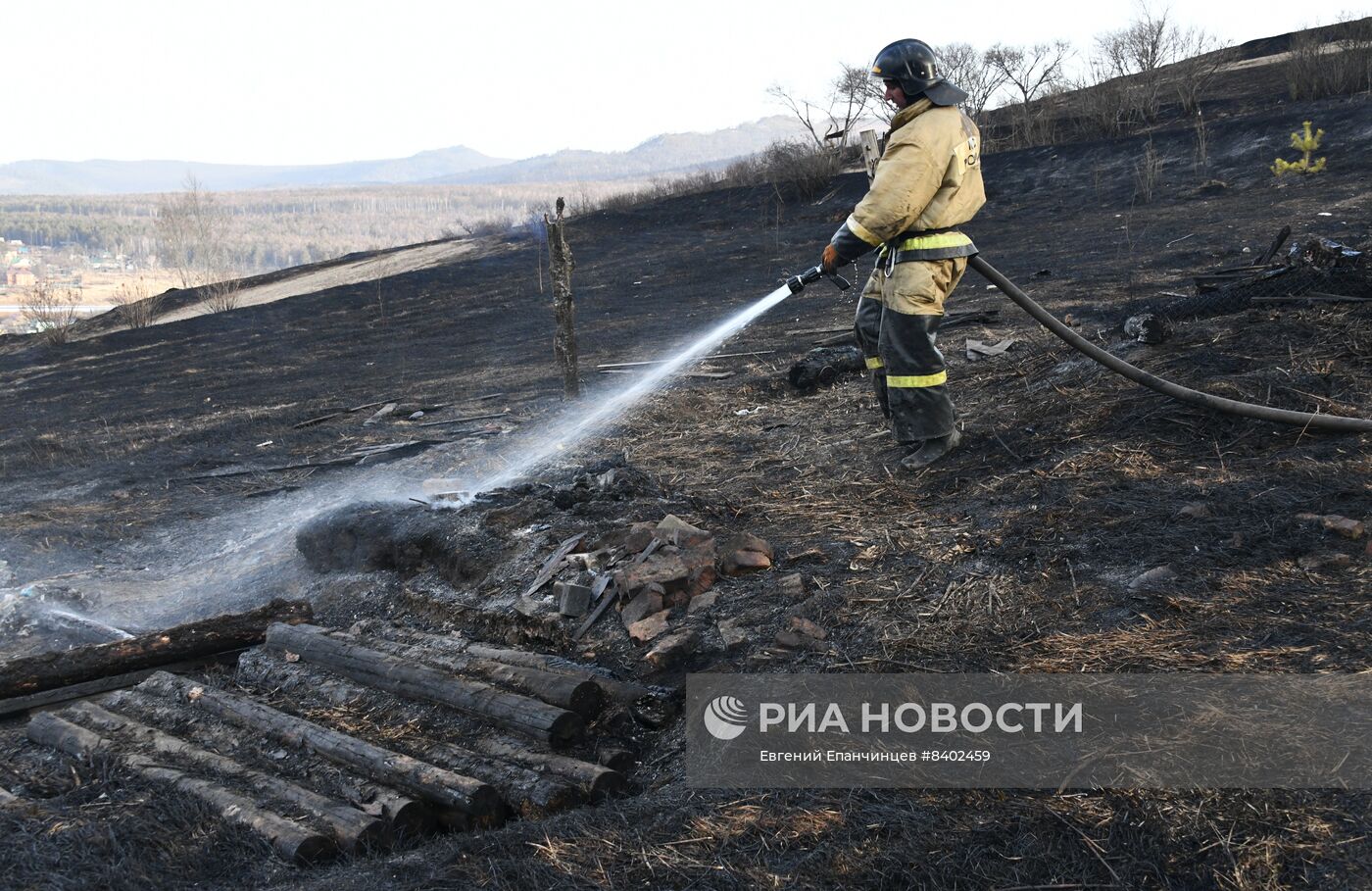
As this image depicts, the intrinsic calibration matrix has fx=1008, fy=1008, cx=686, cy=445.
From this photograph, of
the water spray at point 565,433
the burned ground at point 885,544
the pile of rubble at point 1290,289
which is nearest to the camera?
the burned ground at point 885,544

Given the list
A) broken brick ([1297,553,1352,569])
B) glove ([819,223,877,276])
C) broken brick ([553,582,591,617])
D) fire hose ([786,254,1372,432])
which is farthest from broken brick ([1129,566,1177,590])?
broken brick ([553,582,591,617])

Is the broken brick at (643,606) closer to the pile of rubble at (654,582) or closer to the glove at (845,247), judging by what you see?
the pile of rubble at (654,582)

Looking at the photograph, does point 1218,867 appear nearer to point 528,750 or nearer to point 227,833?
point 528,750

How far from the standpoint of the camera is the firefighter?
4.85 metres

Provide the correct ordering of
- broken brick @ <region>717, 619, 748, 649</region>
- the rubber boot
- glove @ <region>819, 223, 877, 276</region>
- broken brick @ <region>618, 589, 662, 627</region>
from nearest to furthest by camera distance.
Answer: broken brick @ <region>717, 619, 748, 649</region>
broken brick @ <region>618, 589, 662, 627</region>
glove @ <region>819, 223, 877, 276</region>
the rubber boot

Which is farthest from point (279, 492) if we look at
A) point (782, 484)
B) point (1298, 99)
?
point (1298, 99)

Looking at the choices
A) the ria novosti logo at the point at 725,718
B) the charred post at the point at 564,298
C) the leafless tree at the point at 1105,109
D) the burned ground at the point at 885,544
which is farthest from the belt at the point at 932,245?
the leafless tree at the point at 1105,109

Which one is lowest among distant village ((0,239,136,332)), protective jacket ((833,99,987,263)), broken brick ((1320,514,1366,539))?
broken brick ((1320,514,1366,539))

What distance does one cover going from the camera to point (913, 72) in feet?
16.0

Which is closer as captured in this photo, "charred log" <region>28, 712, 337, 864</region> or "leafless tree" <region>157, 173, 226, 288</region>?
"charred log" <region>28, 712, 337, 864</region>

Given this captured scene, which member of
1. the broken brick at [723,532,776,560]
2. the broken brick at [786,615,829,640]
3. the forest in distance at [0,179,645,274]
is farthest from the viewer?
the forest in distance at [0,179,645,274]

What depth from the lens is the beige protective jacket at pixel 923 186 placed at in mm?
Result: 4836

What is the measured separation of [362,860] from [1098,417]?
4188 mm

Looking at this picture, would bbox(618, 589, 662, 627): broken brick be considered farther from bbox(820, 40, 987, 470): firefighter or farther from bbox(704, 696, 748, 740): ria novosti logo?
bbox(820, 40, 987, 470): firefighter
